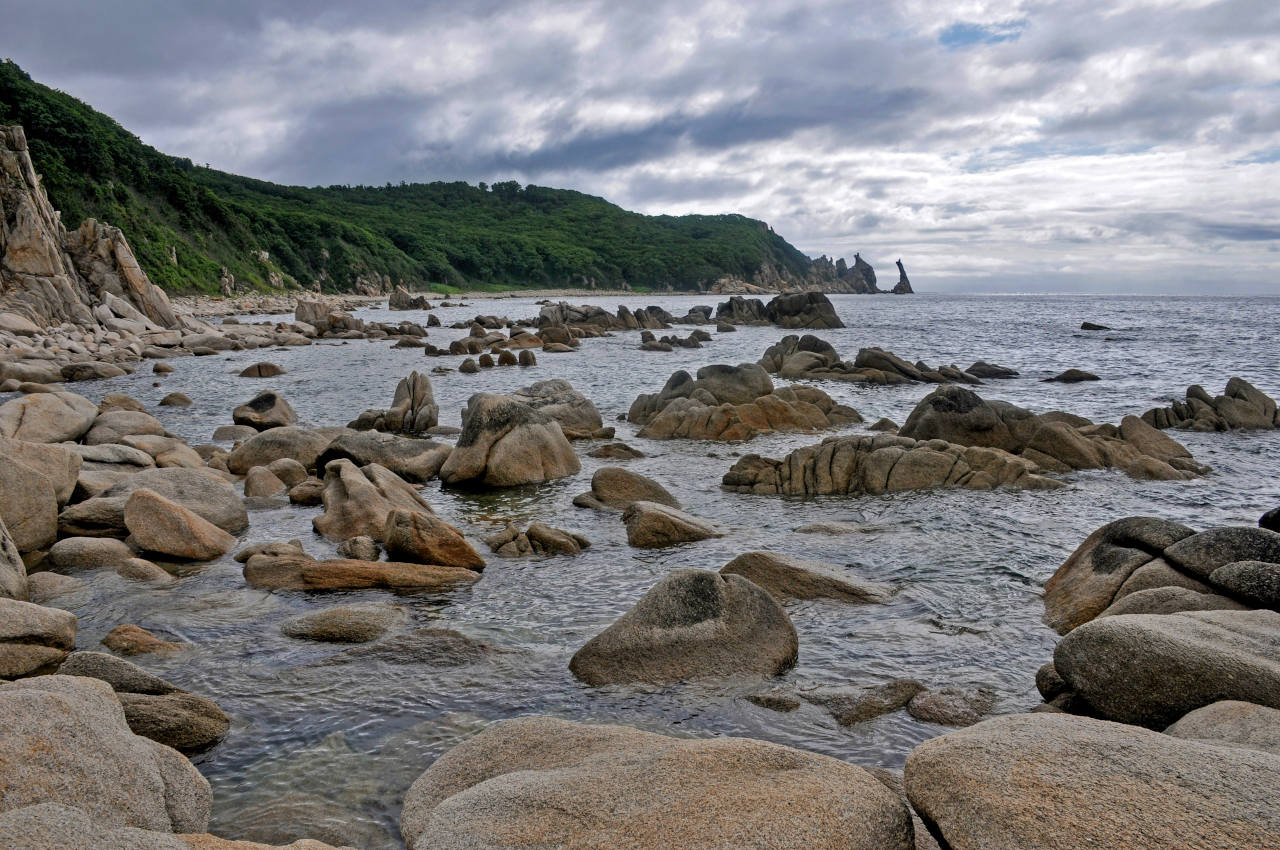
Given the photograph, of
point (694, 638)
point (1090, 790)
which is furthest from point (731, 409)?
point (1090, 790)

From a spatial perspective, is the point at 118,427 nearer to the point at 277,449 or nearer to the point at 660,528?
the point at 277,449

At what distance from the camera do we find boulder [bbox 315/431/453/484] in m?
17.5

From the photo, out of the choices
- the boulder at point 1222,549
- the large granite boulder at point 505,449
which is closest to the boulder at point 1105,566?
the boulder at point 1222,549

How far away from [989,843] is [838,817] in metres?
0.73

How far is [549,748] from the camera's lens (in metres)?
6.06

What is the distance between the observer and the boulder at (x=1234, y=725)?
529 cm

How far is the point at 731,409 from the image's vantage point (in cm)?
2361

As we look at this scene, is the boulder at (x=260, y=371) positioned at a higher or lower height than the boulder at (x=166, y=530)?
higher

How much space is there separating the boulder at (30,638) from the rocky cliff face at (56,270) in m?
40.7

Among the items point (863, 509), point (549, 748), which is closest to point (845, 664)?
point (549, 748)

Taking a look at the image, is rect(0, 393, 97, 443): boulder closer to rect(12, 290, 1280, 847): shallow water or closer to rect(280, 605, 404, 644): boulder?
rect(12, 290, 1280, 847): shallow water

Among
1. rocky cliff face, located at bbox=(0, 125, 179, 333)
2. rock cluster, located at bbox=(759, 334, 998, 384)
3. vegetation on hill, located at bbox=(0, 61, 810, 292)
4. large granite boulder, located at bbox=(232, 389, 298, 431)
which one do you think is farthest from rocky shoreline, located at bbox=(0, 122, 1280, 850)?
vegetation on hill, located at bbox=(0, 61, 810, 292)

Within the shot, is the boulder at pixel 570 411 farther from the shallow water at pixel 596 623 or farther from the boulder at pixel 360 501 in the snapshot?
the boulder at pixel 360 501

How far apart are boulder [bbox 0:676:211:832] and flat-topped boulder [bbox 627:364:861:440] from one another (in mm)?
17833
